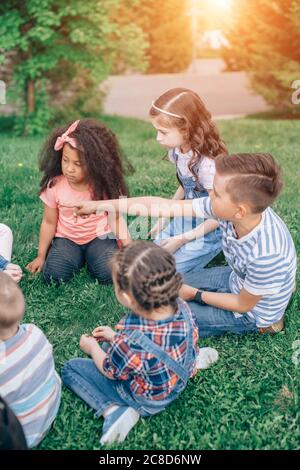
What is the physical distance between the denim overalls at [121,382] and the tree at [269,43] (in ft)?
23.3

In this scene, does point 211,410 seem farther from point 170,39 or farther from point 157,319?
point 170,39

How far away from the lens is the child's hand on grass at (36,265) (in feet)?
11.3

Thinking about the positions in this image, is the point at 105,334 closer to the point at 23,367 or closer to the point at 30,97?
the point at 23,367

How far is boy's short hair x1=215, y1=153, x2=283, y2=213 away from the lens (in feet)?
8.21

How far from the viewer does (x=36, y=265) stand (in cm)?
347

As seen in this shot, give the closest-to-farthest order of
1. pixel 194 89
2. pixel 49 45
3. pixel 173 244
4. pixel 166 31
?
1. pixel 173 244
2. pixel 49 45
3. pixel 194 89
4. pixel 166 31

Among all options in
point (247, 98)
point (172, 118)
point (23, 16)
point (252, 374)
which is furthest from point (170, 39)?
point (252, 374)

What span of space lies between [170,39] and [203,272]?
16.0m

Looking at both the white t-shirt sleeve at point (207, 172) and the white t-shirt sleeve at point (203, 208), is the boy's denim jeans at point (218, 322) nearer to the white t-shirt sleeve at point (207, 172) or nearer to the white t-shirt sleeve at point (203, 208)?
the white t-shirt sleeve at point (203, 208)

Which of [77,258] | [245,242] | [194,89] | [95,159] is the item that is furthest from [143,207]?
[194,89]

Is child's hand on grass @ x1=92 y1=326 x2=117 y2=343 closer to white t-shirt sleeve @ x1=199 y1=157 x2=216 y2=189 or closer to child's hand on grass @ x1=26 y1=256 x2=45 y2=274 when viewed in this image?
child's hand on grass @ x1=26 y1=256 x2=45 y2=274

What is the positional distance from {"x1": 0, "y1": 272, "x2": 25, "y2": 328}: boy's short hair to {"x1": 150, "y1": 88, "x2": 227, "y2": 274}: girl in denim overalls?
150cm

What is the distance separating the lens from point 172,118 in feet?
10.8

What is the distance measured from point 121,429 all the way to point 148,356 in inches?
12.8
